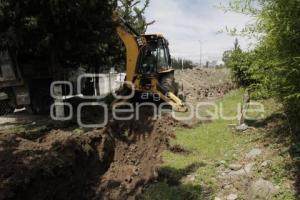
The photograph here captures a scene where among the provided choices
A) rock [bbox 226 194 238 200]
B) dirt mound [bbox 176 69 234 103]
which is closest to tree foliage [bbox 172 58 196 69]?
dirt mound [bbox 176 69 234 103]

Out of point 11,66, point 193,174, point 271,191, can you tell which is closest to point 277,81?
point 271,191

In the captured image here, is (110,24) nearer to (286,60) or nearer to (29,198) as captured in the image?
(29,198)

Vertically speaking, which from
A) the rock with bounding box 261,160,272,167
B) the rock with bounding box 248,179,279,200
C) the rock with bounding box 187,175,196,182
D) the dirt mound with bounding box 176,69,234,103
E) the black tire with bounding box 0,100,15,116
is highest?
the dirt mound with bounding box 176,69,234,103

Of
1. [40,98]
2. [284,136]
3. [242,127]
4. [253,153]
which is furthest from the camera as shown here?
[40,98]

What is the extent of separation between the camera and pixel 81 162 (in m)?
8.67

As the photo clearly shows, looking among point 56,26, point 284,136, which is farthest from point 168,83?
point 284,136

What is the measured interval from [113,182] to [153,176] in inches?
38.0

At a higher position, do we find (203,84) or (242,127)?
(203,84)

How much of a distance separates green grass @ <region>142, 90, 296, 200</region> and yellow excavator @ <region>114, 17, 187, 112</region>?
123 inches

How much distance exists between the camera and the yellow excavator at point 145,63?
13.8m

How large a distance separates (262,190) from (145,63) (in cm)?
862

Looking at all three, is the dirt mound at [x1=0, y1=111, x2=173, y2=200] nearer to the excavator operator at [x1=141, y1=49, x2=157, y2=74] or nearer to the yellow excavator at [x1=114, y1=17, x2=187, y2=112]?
the yellow excavator at [x1=114, y1=17, x2=187, y2=112]

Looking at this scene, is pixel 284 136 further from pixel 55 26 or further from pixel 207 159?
pixel 55 26

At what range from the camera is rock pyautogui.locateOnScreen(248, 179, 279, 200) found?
6.08 m
